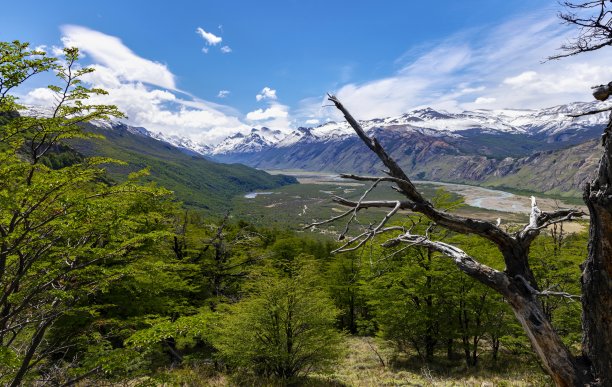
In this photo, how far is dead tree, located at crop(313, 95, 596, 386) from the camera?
4664 millimetres

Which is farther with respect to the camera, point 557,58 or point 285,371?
point 285,371

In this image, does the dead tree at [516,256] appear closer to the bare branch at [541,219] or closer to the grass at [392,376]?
the bare branch at [541,219]

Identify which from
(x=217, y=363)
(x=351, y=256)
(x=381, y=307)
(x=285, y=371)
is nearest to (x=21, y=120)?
(x=285, y=371)

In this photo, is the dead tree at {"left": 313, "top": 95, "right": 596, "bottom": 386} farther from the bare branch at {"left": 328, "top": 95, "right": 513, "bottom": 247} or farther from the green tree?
the green tree

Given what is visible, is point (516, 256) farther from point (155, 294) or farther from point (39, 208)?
point (155, 294)

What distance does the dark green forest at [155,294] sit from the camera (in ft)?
27.1

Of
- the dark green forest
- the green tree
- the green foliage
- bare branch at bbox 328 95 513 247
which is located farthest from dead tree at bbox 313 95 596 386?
the green foliage

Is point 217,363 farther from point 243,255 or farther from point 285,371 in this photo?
point 243,255

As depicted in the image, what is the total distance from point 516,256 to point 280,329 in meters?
12.8

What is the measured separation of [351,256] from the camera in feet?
113

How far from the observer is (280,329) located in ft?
52.9

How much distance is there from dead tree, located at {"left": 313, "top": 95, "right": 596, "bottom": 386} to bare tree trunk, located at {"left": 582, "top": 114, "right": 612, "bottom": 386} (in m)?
0.02

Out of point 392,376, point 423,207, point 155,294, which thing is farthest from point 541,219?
point 155,294

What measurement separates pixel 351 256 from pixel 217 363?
58.0ft
